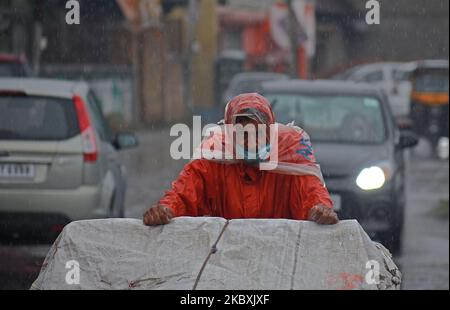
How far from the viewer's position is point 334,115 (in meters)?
11.9

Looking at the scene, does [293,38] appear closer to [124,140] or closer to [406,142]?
[406,142]

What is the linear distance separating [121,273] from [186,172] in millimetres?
1103

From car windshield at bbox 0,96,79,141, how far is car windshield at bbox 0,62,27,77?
6379 millimetres

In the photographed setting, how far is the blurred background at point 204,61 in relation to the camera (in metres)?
13.9

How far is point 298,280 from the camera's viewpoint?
13.9 feet

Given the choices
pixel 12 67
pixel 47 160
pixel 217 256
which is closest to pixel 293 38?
pixel 12 67

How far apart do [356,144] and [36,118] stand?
3.23 meters

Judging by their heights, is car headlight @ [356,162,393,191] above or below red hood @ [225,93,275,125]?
below

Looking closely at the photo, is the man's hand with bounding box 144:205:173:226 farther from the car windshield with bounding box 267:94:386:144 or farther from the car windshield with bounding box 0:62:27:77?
the car windshield with bounding box 0:62:27:77

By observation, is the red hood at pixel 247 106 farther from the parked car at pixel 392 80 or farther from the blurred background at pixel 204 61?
the parked car at pixel 392 80

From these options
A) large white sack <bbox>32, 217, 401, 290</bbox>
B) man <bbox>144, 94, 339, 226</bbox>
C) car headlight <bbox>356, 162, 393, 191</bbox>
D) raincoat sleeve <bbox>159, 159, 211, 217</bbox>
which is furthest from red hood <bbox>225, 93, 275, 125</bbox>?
car headlight <bbox>356, 162, 393, 191</bbox>

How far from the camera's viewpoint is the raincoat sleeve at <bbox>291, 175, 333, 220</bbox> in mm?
5251

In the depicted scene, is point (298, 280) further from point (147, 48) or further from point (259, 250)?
point (147, 48)

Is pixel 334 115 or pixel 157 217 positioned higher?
pixel 157 217
